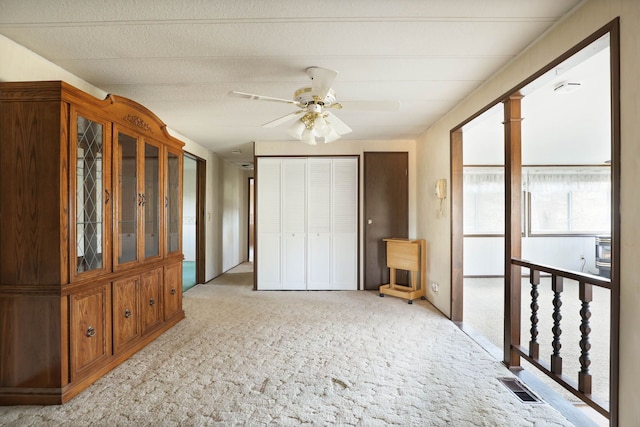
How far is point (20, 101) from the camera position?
201 cm

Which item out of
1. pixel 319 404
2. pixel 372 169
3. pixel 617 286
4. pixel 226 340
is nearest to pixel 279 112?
pixel 372 169

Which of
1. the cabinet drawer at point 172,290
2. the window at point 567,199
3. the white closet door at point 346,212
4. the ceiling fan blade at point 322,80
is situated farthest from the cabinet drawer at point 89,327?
the window at point 567,199

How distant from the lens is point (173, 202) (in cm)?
348

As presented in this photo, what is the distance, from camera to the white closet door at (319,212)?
5023mm

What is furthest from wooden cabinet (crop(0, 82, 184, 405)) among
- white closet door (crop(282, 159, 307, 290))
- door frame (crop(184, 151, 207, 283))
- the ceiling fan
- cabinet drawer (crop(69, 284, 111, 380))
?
door frame (crop(184, 151, 207, 283))

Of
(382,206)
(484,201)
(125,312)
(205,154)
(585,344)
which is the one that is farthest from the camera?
(484,201)

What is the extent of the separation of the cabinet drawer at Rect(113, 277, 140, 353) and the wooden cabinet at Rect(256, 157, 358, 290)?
2.36m

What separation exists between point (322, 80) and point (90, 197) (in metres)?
1.82

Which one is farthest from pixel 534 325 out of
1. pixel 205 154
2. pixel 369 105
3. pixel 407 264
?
pixel 205 154

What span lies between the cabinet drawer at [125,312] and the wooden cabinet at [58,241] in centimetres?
1

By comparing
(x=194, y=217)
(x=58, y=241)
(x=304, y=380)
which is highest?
(x=194, y=217)

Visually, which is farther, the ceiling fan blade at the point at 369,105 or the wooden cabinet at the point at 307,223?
the wooden cabinet at the point at 307,223

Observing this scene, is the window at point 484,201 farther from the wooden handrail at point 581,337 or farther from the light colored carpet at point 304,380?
the wooden handrail at point 581,337

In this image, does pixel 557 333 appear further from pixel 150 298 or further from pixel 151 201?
pixel 151 201
